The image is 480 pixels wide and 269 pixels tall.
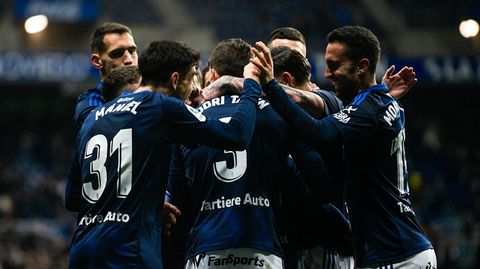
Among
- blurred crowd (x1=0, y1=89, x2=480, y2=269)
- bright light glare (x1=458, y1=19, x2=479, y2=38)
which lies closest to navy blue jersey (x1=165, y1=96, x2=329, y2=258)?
blurred crowd (x1=0, y1=89, x2=480, y2=269)

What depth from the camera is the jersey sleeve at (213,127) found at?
4641 mm

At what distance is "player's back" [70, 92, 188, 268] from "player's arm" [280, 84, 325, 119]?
751 mm

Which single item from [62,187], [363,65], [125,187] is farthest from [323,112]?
[62,187]

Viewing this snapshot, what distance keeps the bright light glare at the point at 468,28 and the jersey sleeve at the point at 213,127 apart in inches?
651

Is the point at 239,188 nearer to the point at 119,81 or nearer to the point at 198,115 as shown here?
the point at 198,115

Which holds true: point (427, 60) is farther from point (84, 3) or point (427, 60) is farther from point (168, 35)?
point (84, 3)

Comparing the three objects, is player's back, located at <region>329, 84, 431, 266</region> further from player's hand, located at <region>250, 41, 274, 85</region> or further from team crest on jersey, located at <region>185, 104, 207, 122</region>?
team crest on jersey, located at <region>185, 104, 207, 122</region>

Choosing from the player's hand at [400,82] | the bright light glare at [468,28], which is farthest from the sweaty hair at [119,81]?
the bright light glare at [468,28]

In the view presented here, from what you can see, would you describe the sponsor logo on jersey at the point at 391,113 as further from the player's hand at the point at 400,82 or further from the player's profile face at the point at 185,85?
the player's profile face at the point at 185,85

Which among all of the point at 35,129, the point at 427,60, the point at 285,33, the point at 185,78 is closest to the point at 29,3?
the point at 35,129

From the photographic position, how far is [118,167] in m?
4.66

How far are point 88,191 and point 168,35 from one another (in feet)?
62.9

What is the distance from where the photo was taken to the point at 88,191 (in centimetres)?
474

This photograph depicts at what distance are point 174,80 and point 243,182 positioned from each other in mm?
681
